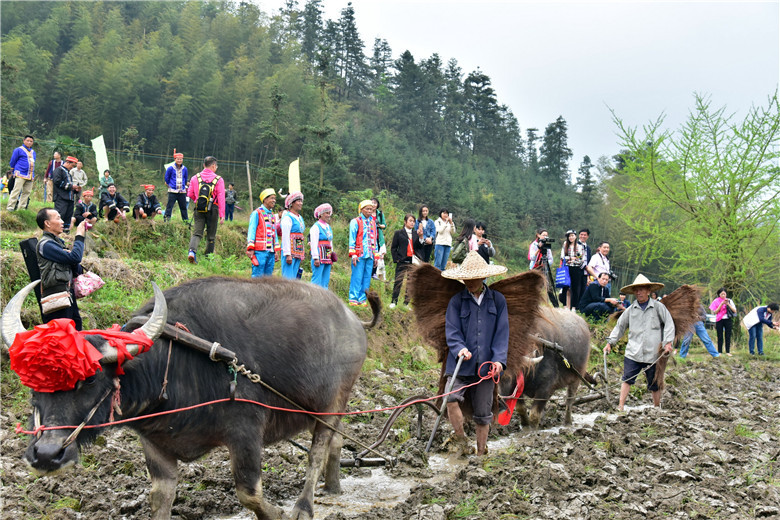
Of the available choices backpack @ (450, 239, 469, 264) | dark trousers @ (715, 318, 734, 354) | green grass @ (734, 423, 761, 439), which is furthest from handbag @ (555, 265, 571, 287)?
dark trousers @ (715, 318, 734, 354)

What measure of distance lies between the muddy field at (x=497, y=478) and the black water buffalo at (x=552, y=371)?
0.34m

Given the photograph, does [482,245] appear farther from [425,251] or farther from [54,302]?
A: [54,302]

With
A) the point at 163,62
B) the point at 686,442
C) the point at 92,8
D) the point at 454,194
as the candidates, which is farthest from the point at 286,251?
the point at 92,8

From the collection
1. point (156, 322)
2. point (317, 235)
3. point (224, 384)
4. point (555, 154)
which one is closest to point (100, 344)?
point (156, 322)

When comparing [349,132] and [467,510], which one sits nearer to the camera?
[467,510]

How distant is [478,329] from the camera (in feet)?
19.9

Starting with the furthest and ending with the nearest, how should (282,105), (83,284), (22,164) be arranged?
1. (282,105)
2. (22,164)
3. (83,284)

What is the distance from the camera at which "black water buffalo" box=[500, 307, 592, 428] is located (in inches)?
A: 315

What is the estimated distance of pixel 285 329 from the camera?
4.66 metres

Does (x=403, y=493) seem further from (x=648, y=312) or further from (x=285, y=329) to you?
(x=648, y=312)

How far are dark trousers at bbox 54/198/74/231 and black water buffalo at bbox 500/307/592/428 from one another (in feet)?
25.6

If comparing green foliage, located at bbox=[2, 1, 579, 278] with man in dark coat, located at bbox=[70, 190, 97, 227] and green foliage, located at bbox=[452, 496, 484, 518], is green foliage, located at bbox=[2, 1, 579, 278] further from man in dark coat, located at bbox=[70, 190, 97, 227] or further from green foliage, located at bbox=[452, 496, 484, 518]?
green foliage, located at bbox=[452, 496, 484, 518]

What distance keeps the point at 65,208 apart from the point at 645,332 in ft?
30.0

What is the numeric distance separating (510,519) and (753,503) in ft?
6.44
